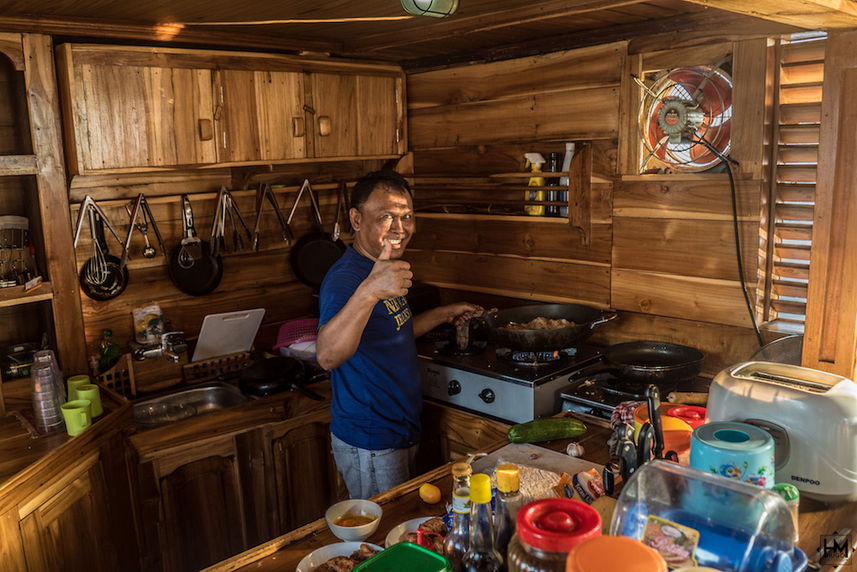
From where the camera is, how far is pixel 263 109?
3.19m

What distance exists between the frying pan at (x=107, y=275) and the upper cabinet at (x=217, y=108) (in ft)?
1.13

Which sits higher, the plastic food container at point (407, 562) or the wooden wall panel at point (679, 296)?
the wooden wall panel at point (679, 296)

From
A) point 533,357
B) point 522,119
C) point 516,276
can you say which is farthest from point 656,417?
point 522,119

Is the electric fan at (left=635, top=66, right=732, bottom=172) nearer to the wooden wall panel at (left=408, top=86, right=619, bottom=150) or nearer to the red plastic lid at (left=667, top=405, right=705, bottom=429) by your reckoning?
the wooden wall panel at (left=408, top=86, right=619, bottom=150)

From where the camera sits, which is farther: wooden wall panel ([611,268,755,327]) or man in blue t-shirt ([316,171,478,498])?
wooden wall panel ([611,268,755,327])

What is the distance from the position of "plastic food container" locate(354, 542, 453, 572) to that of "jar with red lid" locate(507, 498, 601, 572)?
16 cm

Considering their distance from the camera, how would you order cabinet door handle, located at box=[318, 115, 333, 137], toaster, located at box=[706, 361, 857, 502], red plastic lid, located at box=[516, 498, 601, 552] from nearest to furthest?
red plastic lid, located at box=[516, 498, 601, 552]
toaster, located at box=[706, 361, 857, 502]
cabinet door handle, located at box=[318, 115, 333, 137]

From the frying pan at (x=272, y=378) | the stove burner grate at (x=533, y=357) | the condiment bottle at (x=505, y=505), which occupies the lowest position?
the frying pan at (x=272, y=378)

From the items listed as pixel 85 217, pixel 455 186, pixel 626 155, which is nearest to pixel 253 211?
pixel 85 217

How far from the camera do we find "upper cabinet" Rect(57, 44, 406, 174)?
2736mm

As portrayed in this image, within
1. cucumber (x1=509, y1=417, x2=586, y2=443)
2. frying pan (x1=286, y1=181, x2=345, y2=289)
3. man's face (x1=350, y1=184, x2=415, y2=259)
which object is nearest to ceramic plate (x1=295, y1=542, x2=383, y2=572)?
cucumber (x1=509, y1=417, x2=586, y2=443)

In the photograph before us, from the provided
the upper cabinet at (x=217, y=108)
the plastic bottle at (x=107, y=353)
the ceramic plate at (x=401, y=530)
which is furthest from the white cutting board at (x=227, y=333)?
the ceramic plate at (x=401, y=530)

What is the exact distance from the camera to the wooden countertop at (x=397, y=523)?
1553 mm

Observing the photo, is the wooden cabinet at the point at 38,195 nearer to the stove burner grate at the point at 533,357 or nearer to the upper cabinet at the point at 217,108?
the upper cabinet at the point at 217,108
